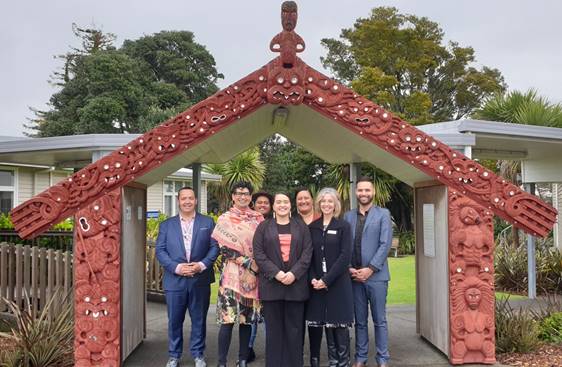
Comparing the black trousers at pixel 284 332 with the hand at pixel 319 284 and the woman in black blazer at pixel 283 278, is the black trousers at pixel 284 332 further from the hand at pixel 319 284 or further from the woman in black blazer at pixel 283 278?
the hand at pixel 319 284

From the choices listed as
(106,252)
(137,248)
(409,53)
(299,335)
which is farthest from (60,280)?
(409,53)

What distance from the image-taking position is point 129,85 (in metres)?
29.7

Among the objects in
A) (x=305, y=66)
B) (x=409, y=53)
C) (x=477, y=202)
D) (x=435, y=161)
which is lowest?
(x=477, y=202)

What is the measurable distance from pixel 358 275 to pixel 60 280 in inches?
164

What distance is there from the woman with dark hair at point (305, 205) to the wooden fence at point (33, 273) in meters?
3.65

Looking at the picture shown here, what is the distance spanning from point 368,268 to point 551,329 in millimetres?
2998

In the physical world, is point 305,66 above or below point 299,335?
above

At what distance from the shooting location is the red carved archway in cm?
516

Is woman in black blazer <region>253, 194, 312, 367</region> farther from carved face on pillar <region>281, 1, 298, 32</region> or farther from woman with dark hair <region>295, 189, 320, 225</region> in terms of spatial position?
carved face on pillar <region>281, 1, 298, 32</region>

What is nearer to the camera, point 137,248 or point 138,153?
point 138,153

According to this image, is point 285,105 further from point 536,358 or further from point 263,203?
point 536,358

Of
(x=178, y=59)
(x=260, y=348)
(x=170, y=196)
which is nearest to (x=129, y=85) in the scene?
(x=178, y=59)

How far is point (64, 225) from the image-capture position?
38.1 ft

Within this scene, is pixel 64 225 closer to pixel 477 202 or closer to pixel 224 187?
pixel 477 202
